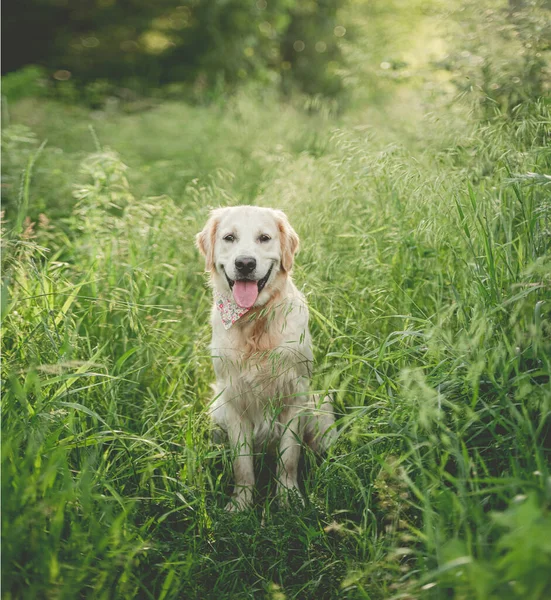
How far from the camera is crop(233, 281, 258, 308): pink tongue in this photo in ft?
7.97

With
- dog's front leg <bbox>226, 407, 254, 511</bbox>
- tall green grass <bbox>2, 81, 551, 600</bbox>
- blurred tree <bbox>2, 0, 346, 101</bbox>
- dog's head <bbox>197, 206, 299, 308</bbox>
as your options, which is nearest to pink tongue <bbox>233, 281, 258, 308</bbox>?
dog's head <bbox>197, 206, 299, 308</bbox>

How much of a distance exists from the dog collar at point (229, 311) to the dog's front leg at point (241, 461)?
415 millimetres

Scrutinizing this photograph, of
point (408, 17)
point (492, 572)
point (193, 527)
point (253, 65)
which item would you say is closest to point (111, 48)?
point (253, 65)

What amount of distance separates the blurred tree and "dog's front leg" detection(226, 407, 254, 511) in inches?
378

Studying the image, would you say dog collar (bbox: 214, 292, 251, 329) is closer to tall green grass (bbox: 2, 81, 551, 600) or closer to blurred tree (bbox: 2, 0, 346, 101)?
tall green grass (bbox: 2, 81, 551, 600)

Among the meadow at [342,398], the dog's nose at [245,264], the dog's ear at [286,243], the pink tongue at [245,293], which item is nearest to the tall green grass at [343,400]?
the meadow at [342,398]

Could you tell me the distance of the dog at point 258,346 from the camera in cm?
241

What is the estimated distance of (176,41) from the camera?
458 inches

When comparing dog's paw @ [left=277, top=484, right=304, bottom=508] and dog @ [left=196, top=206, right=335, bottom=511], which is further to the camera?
dog @ [left=196, top=206, right=335, bottom=511]

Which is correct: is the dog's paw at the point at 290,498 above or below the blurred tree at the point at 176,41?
below

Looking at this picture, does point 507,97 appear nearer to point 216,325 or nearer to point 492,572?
point 216,325

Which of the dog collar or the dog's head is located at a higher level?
the dog's head

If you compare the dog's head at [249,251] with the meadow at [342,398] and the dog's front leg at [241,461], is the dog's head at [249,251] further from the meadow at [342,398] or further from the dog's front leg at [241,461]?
the dog's front leg at [241,461]

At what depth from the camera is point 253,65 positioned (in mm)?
11133
